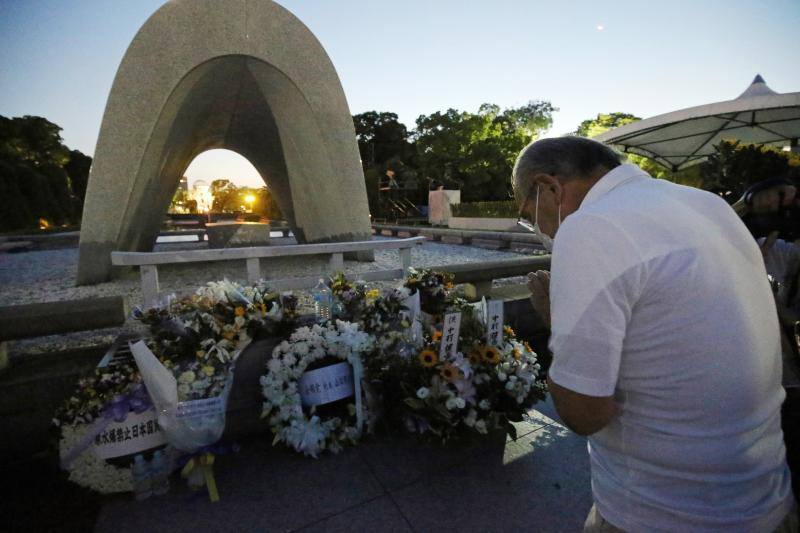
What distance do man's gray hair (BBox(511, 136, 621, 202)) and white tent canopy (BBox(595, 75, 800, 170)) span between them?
813cm

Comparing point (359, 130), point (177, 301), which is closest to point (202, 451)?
point (177, 301)

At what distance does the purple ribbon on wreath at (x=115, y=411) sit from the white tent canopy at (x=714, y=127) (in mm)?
9026

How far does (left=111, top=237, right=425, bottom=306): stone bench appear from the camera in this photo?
14.6 ft

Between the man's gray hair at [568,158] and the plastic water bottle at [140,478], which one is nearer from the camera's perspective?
the man's gray hair at [568,158]

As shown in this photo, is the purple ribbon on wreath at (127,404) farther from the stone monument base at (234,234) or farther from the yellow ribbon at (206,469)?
the stone monument base at (234,234)

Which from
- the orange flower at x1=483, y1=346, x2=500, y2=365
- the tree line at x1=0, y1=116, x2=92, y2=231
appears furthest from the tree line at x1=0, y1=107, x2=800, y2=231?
the orange flower at x1=483, y1=346, x2=500, y2=365

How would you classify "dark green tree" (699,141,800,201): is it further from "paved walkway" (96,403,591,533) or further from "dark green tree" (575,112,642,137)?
"dark green tree" (575,112,642,137)

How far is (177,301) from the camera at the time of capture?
301 cm

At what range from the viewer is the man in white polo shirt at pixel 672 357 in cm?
90

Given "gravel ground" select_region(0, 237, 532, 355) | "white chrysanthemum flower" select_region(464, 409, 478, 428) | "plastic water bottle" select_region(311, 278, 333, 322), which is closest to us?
"white chrysanthemum flower" select_region(464, 409, 478, 428)

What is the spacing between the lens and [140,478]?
7.65 ft


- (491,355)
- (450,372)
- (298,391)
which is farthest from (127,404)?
(491,355)

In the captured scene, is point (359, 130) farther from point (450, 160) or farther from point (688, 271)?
point (688, 271)

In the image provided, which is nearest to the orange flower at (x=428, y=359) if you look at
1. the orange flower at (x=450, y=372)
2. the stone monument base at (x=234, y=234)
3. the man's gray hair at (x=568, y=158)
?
the orange flower at (x=450, y=372)
